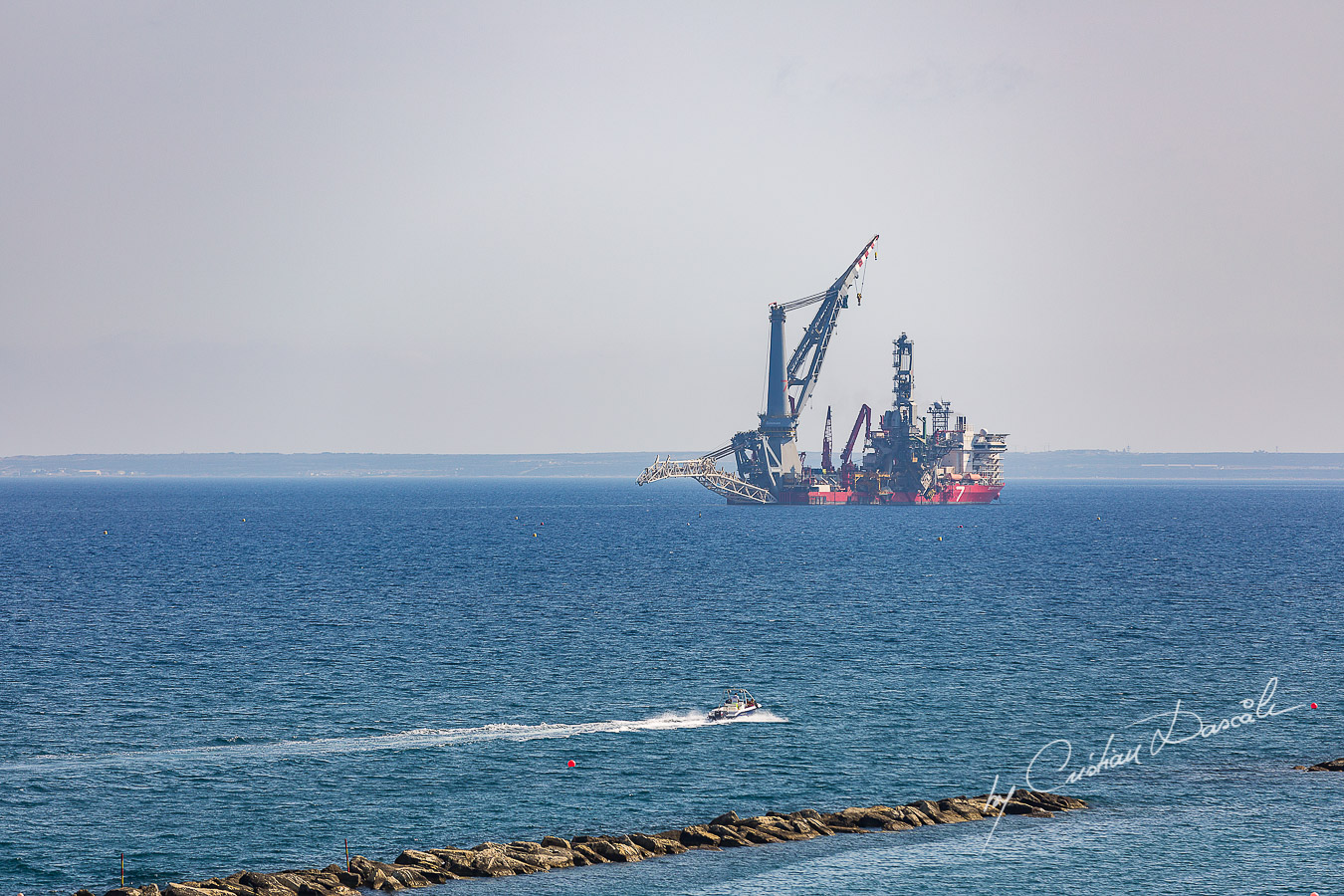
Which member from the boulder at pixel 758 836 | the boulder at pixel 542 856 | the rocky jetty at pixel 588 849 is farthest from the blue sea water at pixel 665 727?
the boulder at pixel 758 836

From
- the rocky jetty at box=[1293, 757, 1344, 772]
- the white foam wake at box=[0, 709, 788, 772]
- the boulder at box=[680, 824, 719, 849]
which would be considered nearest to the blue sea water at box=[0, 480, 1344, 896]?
the white foam wake at box=[0, 709, 788, 772]

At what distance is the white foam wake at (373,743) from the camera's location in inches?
2128

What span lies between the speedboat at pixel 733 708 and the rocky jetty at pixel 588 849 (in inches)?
603

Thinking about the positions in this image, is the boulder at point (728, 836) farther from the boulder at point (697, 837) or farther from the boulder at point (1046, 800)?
the boulder at point (1046, 800)

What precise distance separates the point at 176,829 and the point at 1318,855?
41.9 meters

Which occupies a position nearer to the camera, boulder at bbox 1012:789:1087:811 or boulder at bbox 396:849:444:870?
boulder at bbox 396:849:444:870

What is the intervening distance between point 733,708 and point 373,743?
18.2 metres

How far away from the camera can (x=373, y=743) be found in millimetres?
57594

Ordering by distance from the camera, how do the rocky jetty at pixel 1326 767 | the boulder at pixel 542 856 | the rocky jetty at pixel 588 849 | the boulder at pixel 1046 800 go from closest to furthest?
the rocky jetty at pixel 588 849 < the boulder at pixel 542 856 < the boulder at pixel 1046 800 < the rocky jetty at pixel 1326 767

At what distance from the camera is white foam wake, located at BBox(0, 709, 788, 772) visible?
54.1 metres

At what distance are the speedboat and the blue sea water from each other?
3.43 ft

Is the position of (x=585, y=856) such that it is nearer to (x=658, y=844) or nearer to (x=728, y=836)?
(x=658, y=844)

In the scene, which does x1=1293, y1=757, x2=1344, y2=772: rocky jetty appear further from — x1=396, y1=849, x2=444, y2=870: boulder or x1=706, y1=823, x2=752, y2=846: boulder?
x1=396, y1=849, x2=444, y2=870: boulder

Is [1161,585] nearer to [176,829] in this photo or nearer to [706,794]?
[706,794]
